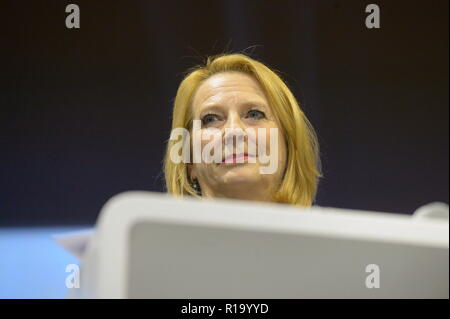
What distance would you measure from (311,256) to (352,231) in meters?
0.04

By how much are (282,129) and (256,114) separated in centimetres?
6

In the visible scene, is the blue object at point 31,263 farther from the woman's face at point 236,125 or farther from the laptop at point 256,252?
the laptop at point 256,252

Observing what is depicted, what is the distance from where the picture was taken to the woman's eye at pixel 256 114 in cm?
100

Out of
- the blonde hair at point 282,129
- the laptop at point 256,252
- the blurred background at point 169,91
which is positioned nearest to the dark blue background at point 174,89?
the blurred background at point 169,91

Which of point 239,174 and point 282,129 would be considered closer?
point 239,174

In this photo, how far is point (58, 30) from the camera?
1829mm

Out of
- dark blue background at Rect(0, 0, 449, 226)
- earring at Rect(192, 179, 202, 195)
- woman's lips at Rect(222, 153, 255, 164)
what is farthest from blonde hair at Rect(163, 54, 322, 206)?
dark blue background at Rect(0, 0, 449, 226)

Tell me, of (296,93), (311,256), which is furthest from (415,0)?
(311,256)

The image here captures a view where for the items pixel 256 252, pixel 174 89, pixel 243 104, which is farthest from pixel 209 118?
pixel 174 89

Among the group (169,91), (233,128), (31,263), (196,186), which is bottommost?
(31,263)

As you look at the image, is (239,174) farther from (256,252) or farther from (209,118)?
(256,252)

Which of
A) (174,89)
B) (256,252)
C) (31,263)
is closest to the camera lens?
(256,252)

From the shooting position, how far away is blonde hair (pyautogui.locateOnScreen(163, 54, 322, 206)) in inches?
40.5

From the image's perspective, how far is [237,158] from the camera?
0.91 meters
